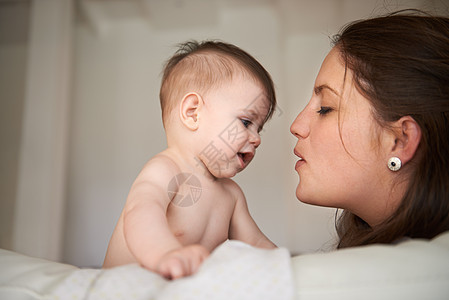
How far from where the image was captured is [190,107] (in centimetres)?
105

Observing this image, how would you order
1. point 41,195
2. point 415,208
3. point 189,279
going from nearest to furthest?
1. point 189,279
2. point 415,208
3. point 41,195

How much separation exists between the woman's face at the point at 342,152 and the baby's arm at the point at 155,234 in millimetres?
428

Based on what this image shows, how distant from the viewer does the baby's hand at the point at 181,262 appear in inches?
20.5

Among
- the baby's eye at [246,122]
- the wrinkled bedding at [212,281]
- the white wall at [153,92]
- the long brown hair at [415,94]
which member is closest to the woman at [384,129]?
the long brown hair at [415,94]

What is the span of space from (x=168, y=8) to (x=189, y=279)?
11.1 ft

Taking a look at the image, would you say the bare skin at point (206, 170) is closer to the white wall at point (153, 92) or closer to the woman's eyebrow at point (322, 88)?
the woman's eyebrow at point (322, 88)

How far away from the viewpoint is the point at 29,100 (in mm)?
2818

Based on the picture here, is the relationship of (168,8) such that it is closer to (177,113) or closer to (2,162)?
(2,162)

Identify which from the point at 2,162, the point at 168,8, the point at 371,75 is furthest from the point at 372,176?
the point at 2,162

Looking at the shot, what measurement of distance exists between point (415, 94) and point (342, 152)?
0.74 feet

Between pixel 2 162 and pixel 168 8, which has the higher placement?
pixel 168 8

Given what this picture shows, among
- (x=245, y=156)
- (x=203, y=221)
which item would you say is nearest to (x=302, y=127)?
(x=245, y=156)

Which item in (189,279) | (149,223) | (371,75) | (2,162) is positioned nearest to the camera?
(189,279)

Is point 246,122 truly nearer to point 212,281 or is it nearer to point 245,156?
point 245,156
